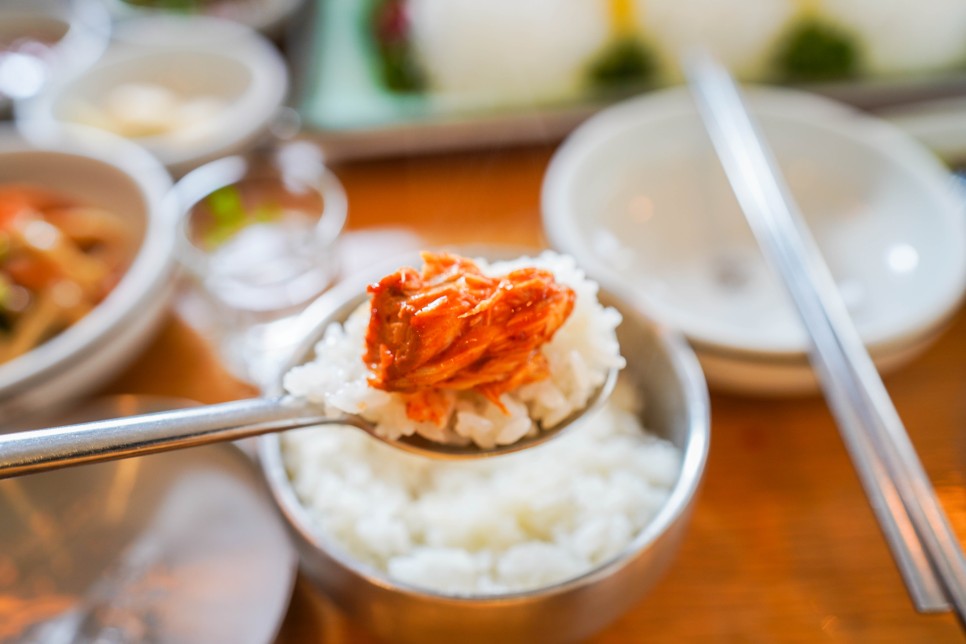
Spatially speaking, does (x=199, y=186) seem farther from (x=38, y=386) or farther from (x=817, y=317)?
(x=817, y=317)

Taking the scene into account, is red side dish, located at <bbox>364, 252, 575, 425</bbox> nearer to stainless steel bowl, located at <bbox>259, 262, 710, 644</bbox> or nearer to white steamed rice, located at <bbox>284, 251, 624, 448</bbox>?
white steamed rice, located at <bbox>284, 251, 624, 448</bbox>

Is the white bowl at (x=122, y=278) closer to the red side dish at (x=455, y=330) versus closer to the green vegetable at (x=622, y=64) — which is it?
the red side dish at (x=455, y=330)

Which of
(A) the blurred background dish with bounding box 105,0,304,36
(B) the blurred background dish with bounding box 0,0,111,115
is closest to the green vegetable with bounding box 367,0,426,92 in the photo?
(A) the blurred background dish with bounding box 105,0,304,36

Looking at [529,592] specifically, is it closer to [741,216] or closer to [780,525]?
[780,525]

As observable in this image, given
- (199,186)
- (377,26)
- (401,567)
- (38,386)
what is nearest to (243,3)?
(377,26)

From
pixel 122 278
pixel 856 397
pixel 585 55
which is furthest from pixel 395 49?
pixel 856 397

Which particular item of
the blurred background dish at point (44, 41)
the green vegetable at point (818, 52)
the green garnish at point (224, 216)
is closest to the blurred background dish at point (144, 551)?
the green garnish at point (224, 216)
